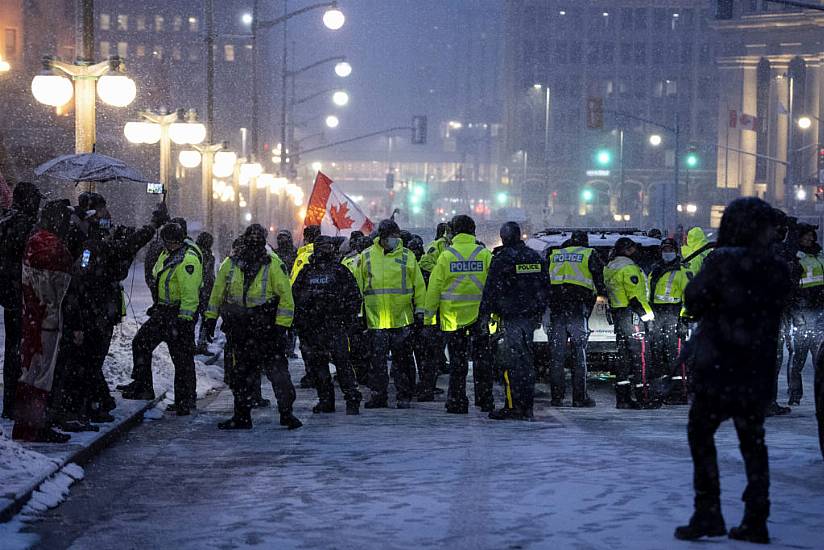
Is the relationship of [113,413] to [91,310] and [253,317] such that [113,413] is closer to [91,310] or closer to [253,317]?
[91,310]

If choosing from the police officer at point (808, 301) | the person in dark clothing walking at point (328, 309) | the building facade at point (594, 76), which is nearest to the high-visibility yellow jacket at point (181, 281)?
the person in dark clothing walking at point (328, 309)

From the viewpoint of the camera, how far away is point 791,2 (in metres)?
22.3

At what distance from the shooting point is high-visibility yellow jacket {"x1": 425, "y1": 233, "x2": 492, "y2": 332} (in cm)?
1385

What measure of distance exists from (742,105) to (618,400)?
9635cm

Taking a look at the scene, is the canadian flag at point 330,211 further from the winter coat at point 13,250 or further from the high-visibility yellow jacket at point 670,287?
the winter coat at point 13,250

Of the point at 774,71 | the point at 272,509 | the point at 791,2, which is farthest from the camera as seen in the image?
the point at 774,71

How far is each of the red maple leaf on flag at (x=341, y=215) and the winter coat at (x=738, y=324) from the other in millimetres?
18338

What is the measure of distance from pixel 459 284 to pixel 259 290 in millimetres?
2226

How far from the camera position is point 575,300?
14672 mm

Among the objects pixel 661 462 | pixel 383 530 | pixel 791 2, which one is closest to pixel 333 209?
pixel 791 2

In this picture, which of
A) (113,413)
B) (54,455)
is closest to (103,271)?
(113,413)

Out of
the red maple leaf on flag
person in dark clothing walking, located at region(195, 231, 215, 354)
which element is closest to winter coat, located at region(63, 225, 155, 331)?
person in dark clothing walking, located at region(195, 231, 215, 354)

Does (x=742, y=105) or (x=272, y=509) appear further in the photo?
(x=742, y=105)

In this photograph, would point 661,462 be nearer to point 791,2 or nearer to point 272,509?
point 272,509
